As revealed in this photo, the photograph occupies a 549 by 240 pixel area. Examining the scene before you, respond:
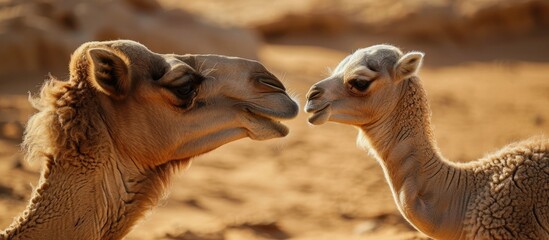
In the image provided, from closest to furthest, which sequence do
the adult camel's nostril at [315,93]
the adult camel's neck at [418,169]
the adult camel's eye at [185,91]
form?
the adult camel's eye at [185,91] → the adult camel's neck at [418,169] → the adult camel's nostril at [315,93]

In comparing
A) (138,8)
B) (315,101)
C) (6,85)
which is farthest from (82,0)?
(315,101)

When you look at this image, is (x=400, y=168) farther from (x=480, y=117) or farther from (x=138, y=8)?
(x=138, y=8)

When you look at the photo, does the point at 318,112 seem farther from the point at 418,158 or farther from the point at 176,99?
the point at 176,99

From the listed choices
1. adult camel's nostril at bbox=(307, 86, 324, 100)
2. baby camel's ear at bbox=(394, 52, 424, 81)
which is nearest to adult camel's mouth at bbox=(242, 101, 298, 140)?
adult camel's nostril at bbox=(307, 86, 324, 100)

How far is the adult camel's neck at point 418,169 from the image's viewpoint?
6500 millimetres

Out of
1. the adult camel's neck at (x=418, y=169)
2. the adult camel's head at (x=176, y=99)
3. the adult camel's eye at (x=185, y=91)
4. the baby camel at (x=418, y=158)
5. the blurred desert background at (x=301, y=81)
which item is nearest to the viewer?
the adult camel's head at (x=176, y=99)

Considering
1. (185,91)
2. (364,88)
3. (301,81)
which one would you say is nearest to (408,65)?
(364,88)

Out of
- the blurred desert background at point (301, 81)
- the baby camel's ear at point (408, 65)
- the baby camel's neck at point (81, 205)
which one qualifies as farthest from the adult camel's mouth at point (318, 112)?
the baby camel's neck at point (81, 205)

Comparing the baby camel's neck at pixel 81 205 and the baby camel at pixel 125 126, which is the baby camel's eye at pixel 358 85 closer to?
the baby camel at pixel 125 126

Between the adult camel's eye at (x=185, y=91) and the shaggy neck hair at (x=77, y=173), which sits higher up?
the adult camel's eye at (x=185, y=91)

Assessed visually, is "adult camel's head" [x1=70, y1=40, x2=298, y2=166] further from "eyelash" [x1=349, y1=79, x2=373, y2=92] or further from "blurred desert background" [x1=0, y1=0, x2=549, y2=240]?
"eyelash" [x1=349, y1=79, x2=373, y2=92]

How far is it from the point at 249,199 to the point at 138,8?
8787mm

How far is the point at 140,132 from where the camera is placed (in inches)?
223

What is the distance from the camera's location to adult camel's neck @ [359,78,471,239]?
6.50 meters
